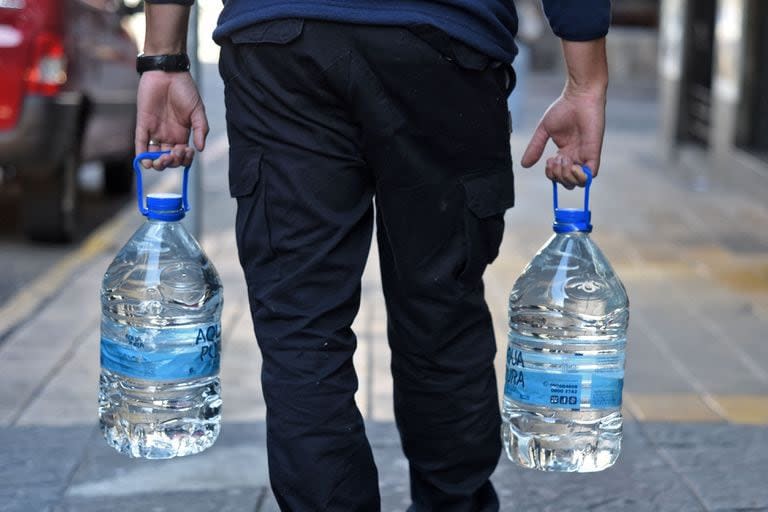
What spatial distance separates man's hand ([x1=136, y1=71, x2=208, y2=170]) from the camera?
284 centimetres

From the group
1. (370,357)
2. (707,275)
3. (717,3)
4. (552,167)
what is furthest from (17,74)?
(717,3)

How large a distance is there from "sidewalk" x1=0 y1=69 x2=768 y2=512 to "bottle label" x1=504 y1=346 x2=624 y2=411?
80 cm

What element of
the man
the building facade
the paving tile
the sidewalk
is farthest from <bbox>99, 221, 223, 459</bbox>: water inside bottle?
the building facade

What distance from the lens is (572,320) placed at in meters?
3.30

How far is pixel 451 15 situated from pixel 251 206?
0.53 metres

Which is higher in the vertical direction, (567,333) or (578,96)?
(578,96)

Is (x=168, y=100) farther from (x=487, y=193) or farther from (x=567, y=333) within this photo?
(x=567, y=333)

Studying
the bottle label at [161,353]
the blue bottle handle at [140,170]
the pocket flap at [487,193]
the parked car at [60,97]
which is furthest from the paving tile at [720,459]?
the parked car at [60,97]

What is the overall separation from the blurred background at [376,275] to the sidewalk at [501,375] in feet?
0.03

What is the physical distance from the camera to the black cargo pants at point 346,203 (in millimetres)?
2582

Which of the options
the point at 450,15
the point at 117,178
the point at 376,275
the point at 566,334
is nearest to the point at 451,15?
the point at 450,15

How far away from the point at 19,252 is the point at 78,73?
3.47ft

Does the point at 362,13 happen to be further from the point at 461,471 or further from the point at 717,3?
the point at 717,3

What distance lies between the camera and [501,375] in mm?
4957
